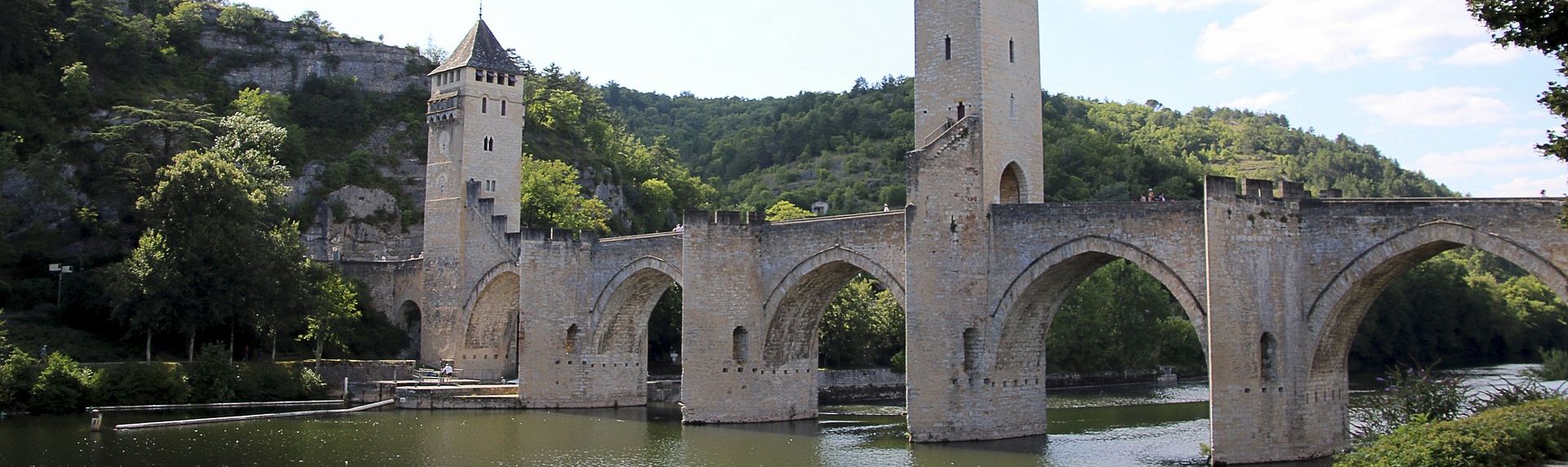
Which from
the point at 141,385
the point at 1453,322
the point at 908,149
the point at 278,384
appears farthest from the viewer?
the point at 908,149

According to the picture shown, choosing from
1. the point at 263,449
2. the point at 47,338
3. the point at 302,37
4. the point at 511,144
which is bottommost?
the point at 263,449

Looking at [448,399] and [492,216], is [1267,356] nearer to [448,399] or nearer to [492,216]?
[448,399]

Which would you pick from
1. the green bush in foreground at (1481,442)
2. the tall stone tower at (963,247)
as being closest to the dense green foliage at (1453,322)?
the tall stone tower at (963,247)

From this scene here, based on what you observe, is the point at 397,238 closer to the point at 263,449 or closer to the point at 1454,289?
the point at 263,449

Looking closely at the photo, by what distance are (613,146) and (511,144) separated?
27.0 m

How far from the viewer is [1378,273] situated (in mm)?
23422

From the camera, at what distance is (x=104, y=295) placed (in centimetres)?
4066

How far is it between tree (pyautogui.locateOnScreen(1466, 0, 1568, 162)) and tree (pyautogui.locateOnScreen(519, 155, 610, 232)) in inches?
1677

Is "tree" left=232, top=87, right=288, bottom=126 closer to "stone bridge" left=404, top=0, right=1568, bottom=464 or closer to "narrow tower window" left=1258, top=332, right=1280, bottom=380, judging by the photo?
"stone bridge" left=404, top=0, right=1568, bottom=464

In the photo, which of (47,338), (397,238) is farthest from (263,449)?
(397,238)

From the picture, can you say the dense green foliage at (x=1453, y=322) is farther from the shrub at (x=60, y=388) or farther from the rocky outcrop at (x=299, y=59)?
the shrub at (x=60, y=388)

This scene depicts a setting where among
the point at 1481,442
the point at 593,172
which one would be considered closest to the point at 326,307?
the point at 593,172

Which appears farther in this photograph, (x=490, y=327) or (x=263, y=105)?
(x=263, y=105)

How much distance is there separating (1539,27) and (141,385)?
3583 cm
